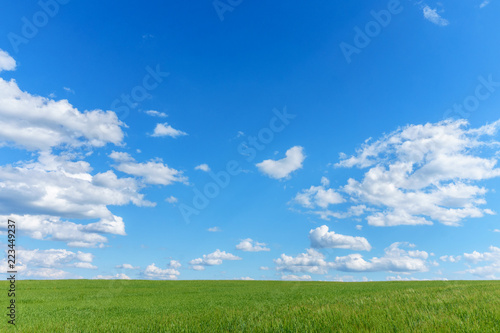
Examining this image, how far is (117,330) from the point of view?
10.4 m

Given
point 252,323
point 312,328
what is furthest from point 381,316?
point 252,323

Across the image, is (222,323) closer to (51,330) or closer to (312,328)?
(312,328)

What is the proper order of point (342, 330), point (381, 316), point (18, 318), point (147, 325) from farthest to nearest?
1. point (18, 318)
2. point (147, 325)
3. point (381, 316)
4. point (342, 330)

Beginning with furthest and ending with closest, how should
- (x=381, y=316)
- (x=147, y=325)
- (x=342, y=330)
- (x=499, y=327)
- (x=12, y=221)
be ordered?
1. (x=12, y=221)
2. (x=147, y=325)
3. (x=381, y=316)
4. (x=342, y=330)
5. (x=499, y=327)

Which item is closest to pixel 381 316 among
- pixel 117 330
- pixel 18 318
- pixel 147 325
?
pixel 147 325

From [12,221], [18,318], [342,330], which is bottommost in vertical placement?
[18,318]

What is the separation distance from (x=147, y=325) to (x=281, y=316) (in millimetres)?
4552

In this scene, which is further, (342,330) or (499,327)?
(342,330)

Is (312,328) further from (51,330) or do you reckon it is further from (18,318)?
(18,318)

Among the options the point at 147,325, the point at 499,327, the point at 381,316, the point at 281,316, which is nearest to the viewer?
the point at 499,327

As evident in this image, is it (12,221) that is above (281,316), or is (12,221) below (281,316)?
above

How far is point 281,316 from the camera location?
9.94 meters

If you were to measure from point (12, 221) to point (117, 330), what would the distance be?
26.4 ft

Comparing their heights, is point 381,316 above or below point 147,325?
above
